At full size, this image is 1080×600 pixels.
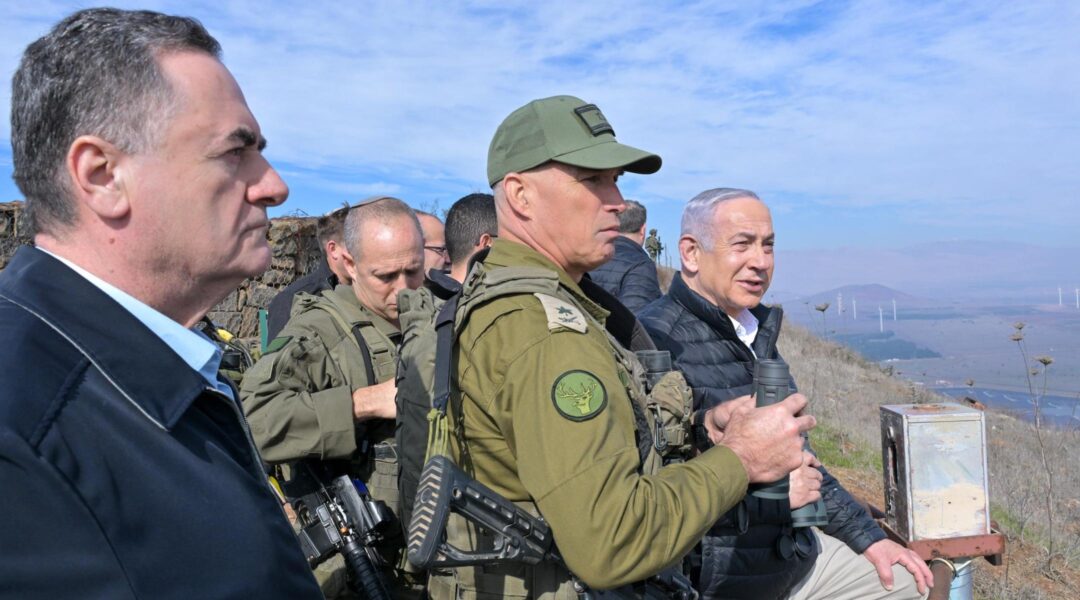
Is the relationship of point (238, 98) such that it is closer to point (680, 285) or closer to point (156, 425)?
point (156, 425)

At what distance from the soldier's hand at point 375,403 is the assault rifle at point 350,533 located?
26 cm

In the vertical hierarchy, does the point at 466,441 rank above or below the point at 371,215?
below

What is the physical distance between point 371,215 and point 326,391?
1.06m

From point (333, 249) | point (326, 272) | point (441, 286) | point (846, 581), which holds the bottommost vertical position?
point (846, 581)

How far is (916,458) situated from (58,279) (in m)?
2.87

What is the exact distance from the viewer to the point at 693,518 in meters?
1.78

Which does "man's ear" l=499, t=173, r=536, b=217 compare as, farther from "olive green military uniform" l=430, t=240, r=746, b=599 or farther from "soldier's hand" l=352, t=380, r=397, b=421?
"soldier's hand" l=352, t=380, r=397, b=421

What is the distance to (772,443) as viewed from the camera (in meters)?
1.96

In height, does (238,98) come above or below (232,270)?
above

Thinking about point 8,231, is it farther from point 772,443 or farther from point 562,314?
point 772,443

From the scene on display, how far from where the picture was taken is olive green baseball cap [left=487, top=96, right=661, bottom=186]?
7.08ft

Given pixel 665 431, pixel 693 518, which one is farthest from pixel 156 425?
pixel 665 431

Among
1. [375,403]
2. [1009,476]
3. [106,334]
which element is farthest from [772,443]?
[1009,476]

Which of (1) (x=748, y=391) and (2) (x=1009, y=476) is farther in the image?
(2) (x=1009, y=476)
